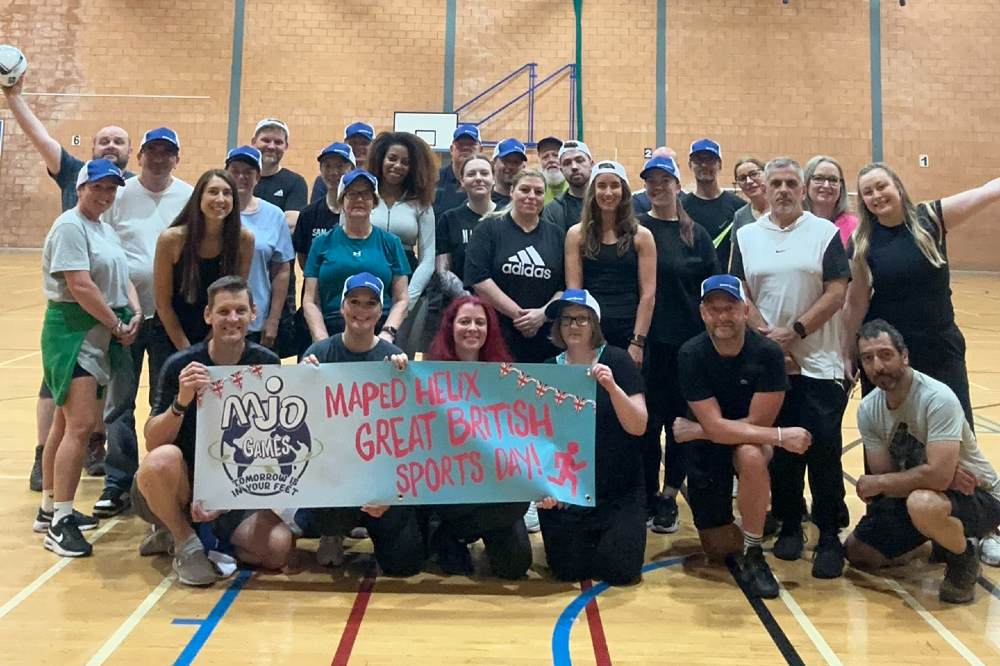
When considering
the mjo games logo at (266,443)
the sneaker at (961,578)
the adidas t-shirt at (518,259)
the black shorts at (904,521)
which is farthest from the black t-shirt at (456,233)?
the sneaker at (961,578)

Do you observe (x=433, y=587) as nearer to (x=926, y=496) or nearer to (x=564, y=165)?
(x=926, y=496)

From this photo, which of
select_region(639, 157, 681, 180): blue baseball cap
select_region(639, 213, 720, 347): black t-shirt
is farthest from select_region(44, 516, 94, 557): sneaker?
select_region(639, 157, 681, 180): blue baseball cap

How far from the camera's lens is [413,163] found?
4.73 metres

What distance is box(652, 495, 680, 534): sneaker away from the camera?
4.51m

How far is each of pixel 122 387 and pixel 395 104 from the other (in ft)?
41.4

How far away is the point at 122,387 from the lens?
4.52 meters

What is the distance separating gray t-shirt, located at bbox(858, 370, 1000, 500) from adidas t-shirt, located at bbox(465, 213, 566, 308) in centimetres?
160

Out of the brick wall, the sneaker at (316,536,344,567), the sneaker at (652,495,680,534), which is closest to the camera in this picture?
the sneaker at (316,536,344,567)

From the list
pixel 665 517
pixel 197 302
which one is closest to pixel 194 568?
pixel 197 302

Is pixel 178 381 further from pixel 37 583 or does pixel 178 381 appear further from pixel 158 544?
pixel 37 583

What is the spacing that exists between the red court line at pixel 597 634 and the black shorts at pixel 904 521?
1.29 m

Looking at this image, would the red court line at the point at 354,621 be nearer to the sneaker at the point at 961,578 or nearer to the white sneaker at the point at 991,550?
the sneaker at the point at 961,578

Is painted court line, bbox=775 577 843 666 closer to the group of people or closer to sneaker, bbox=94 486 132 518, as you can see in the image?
the group of people

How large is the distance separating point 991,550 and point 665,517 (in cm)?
150
